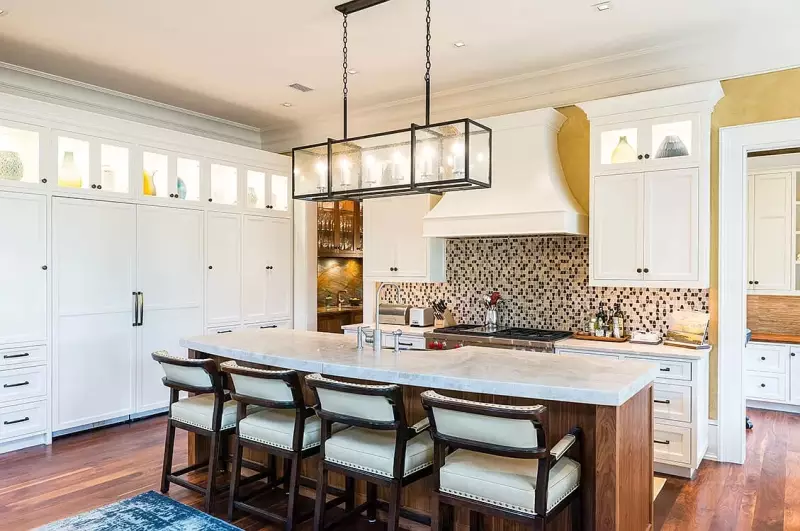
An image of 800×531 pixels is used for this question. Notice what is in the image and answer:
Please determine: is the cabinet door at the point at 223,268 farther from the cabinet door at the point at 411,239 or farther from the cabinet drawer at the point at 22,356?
the cabinet door at the point at 411,239

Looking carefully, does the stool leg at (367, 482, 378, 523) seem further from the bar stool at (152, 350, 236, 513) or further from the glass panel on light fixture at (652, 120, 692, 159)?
the glass panel on light fixture at (652, 120, 692, 159)

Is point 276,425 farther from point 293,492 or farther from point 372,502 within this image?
point 372,502

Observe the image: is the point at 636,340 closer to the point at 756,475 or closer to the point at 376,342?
the point at 756,475

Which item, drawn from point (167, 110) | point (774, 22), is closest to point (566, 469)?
point (774, 22)

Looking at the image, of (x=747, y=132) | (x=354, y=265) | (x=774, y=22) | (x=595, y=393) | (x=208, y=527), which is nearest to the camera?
(x=595, y=393)

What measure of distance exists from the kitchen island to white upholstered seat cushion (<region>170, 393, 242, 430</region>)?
0.30 metres

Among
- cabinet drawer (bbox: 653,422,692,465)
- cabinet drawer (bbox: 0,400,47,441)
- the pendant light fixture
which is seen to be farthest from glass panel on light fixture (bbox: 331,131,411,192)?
cabinet drawer (bbox: 0,400,47,441)

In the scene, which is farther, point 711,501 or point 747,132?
point 747,132

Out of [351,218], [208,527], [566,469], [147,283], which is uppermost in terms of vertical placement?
[351,218]

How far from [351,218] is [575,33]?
445cm

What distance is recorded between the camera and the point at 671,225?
4203 mm

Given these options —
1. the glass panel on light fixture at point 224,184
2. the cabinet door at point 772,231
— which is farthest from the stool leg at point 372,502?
the cabinet door at point 772,231

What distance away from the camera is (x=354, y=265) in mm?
8477

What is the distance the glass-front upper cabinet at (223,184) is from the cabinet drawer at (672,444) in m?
4.52
